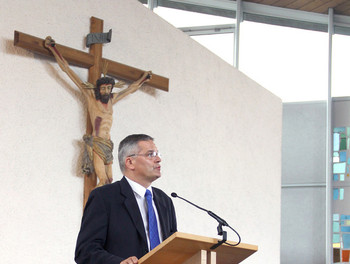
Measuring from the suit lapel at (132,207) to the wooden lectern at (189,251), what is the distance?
0.33 metres

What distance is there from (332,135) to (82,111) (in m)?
5.48

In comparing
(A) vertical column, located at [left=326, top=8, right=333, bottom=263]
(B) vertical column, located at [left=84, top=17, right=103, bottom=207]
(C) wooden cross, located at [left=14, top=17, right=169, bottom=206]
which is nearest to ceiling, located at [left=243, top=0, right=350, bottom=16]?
(A) vertical column, located at [left=326, top=8, right=333, bottom=263]

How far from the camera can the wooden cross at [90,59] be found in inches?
177

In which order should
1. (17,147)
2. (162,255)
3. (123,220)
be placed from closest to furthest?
(162,255) < (123,220) < (17,147)

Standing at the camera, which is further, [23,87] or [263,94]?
[263,94]

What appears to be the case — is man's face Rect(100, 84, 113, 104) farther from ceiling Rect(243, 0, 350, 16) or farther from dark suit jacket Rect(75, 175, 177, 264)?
ceiling Rect(243, 0, 350, 16)

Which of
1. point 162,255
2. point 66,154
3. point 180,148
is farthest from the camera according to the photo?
point 180,148

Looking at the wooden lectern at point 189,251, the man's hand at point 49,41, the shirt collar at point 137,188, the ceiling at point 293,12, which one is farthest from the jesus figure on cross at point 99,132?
the ceiling at point 293,12

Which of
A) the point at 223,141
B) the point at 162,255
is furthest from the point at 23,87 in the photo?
the point at 223,141

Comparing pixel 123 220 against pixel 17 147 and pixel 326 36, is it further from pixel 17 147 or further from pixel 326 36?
pixel 326 36

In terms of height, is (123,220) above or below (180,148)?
below

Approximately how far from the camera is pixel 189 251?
2650 millimetres

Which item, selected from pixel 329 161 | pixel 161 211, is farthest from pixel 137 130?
pixel 329 161

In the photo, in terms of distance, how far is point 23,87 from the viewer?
4.56 m
